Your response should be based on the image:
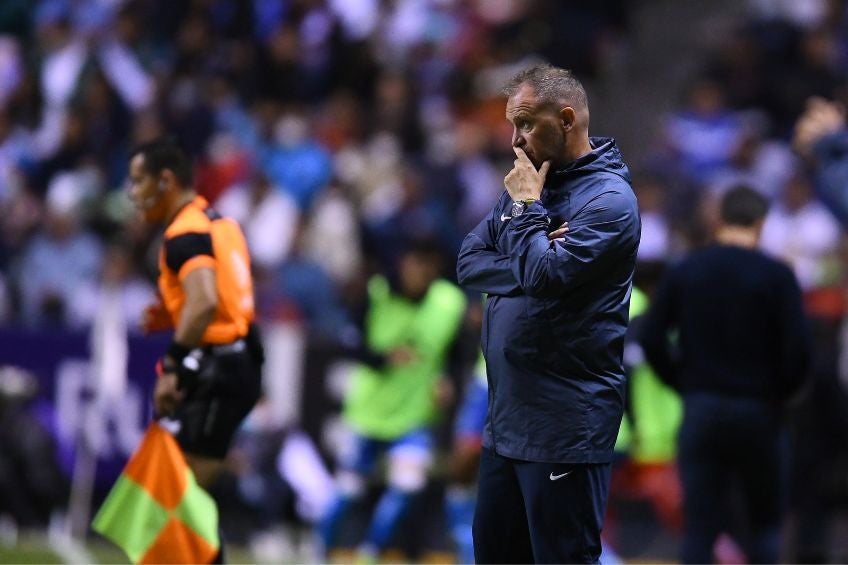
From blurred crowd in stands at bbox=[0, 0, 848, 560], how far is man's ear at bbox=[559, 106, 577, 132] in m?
6.73

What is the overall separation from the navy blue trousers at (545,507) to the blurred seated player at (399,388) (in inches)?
204

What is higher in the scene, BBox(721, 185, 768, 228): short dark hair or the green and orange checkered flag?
BBox(721, 185, 768, 228): short dark hair

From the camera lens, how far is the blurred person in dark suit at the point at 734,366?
7602mm

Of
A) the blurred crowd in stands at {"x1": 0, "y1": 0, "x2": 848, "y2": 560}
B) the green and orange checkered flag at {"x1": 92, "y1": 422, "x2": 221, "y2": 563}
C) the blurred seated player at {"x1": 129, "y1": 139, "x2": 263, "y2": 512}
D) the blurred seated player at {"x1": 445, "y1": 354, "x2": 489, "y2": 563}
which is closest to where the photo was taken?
the green and orange checkered flag at {"x1": 92, "y1": 422, "x2": 221, "y2": 563}

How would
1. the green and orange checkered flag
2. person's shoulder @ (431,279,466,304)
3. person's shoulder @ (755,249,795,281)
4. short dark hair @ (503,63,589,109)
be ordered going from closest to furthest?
short dark hair @ (503,63,589,109), the green and orange checkered flag, person's shoulder @ (755,249,795,281), person's shoulder @ (431,279,466,304)

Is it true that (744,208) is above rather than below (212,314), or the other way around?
above

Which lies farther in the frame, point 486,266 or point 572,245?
point 486,266

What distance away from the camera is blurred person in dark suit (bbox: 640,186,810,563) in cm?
760

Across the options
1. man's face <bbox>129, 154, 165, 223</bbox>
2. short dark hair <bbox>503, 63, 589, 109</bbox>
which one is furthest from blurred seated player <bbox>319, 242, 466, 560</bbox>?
short dark hair <bbox>503, 63, 589, 109</bbox>

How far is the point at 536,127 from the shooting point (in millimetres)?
5484

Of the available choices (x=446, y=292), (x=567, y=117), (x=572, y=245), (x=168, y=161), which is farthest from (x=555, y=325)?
(x=446, y=292)

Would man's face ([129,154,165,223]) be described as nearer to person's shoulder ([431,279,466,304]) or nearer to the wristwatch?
the wristwatch

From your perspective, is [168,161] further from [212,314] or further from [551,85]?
[551,85]

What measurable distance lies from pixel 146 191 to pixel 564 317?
272 centimetres
